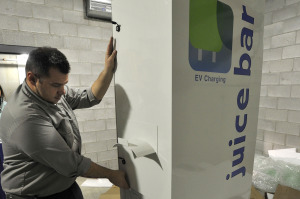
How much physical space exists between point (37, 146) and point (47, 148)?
49mm

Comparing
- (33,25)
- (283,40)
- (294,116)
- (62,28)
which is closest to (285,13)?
(283,40)

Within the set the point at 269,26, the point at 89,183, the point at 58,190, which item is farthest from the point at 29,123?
the point at 269,26

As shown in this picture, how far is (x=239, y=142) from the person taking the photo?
0.88m

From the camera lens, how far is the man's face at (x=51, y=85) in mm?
948

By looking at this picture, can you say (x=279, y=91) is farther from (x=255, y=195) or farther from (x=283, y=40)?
(x=255, y=195)

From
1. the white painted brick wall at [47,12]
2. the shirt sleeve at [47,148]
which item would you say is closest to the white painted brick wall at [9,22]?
the white painted brick wall at [47,12]

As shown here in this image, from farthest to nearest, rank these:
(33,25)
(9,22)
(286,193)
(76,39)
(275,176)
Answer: (76,39)
(33,25)
(9,22)
(275,176)
(286,193)

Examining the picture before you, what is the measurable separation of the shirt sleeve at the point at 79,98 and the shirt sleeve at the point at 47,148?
0.39 m

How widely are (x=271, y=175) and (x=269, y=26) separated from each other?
Answer: 1852mm

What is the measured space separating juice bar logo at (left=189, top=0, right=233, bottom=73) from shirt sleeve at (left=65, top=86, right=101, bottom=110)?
0.81m

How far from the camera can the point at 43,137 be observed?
0.84 m

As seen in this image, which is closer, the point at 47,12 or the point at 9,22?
the point at 9,22

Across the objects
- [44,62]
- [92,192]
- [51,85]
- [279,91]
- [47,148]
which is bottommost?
[92,192]

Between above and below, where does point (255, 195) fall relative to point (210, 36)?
below
